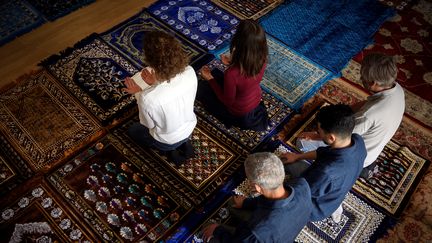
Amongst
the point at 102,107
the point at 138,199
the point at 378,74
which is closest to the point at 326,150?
the point at 378,74

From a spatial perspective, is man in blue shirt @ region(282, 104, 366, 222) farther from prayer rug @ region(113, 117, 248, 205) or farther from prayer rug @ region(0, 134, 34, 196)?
prayer rug @ region(0, 134, 34, 196)

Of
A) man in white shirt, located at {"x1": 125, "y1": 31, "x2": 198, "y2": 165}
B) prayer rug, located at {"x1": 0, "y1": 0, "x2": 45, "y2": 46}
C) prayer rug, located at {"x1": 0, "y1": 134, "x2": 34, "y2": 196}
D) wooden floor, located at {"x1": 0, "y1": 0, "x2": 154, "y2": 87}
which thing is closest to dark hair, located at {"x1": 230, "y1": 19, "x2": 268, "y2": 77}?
man in white shirt, located at {"x1": 125, "y1": 31, "x2": 198, "y2": 165}

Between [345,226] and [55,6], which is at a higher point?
[55,6]

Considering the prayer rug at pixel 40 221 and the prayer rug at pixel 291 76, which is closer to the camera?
the prayer rug at pixel 40 221

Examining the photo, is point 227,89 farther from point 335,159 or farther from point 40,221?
point 40,221

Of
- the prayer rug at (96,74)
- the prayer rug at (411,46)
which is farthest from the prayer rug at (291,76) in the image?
the prayer rug at (96,74)

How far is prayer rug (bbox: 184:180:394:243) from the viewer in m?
2.45

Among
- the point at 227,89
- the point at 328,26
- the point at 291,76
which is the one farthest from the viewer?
the point at 328,26

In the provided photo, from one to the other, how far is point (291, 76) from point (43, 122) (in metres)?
2.27

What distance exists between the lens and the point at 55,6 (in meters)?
3.94

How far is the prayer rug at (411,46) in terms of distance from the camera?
11.3 ft

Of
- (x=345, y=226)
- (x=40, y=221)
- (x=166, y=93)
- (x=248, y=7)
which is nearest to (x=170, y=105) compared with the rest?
(x=166, y=93)

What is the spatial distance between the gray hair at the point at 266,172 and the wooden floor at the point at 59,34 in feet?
8.53

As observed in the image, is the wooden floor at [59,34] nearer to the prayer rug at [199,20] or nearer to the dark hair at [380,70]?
the prayer rug at [199,20]
